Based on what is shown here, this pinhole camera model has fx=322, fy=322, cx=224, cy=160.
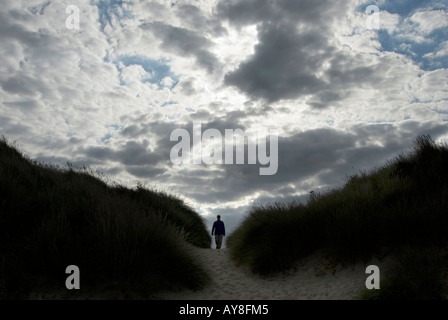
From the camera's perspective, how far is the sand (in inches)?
300

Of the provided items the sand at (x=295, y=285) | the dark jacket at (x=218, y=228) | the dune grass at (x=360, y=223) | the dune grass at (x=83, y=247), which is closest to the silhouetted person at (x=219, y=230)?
the dark jacket at (x=218, y=228)

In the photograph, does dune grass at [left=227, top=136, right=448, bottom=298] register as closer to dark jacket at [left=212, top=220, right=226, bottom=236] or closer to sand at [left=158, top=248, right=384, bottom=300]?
sand at [left=158, top=248, right=384, bottom=300]

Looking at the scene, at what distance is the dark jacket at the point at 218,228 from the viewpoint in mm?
16891

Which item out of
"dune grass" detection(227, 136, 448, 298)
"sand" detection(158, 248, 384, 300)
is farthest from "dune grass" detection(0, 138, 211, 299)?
"dune grass" detection(227, 136, 448, 298)

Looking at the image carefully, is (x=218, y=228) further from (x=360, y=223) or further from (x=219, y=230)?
(x=360, y=223)

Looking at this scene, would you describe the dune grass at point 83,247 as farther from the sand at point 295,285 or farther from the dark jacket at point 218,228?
the dark jacket at point 218,228

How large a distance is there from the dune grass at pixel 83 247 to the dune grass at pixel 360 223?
3.16 m

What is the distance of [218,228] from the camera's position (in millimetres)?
16922

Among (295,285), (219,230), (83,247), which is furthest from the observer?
(219,230)

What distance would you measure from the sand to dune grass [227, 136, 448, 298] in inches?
12.6

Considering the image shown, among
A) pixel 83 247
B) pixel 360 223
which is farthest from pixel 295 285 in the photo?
pixel 83 247

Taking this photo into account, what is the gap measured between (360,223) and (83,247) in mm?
7180

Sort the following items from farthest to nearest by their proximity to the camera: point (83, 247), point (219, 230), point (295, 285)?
point (219, 230)
point (295, 285)
point (83, 247)
